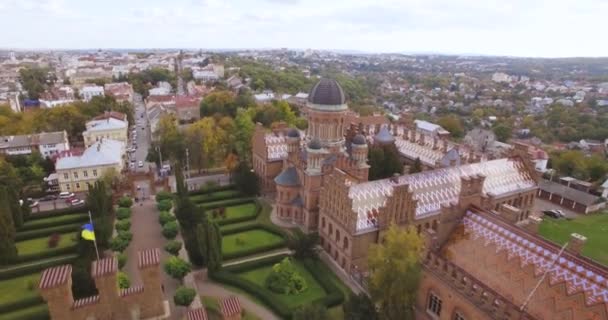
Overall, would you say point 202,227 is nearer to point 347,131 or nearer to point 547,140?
point 347,131

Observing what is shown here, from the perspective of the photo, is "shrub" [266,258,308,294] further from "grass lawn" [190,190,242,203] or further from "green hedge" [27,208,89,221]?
"green hedge" [27,208,89,221]

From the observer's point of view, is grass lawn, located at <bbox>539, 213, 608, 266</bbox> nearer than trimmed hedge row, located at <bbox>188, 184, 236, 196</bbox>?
Yes

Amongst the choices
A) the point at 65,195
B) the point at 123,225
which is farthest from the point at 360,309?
the point at 65,195

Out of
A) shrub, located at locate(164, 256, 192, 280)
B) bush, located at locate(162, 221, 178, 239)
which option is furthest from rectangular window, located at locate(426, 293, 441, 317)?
bush, located at locate(162, 221, 178, 239)

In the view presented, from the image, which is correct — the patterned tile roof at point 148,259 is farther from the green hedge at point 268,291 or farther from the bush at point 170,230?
the bush at point 170,230

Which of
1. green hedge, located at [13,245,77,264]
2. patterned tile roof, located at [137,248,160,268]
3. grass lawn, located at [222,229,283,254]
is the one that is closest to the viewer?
patterned tile roof, located at [137,248,160,268]

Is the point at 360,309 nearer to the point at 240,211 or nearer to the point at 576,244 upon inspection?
the point at 576,244

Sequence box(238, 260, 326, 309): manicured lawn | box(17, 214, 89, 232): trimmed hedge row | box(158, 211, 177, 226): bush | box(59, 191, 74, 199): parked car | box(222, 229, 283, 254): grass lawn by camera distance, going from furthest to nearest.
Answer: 1. box(59, 191, 74, 199): parked car
2. box(17, 214, 89, 232): trimmed hedge row
3. box(158, 211, 177, 226): bush
4. box(222, 229, 283, 254): grass lawn
5. box(238, 260, 326, 309): manicured lawn

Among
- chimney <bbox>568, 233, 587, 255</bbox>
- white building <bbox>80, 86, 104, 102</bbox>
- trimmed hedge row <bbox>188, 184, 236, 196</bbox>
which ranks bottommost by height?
trimmed hedge row <bbox>188, 184, 236, 196</bbox>
